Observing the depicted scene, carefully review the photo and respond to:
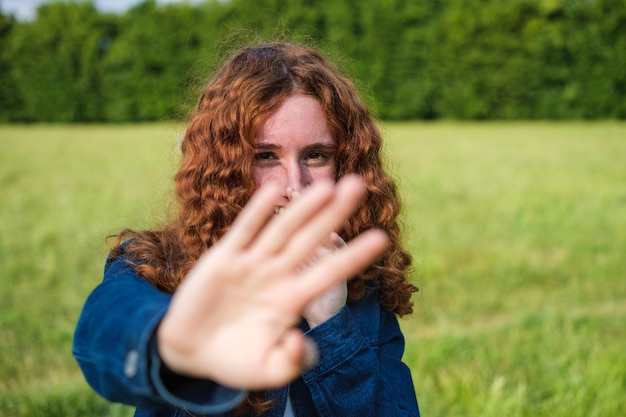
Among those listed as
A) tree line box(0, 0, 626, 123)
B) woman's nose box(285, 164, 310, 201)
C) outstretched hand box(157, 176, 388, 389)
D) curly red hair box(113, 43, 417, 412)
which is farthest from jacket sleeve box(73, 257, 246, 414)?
tree line box(0, 0, 626, 123)

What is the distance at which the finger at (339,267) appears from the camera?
73cm

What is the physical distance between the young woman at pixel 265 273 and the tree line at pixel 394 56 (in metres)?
27.0

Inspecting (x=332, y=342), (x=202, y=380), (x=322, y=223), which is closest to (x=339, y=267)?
(x=322, y=223)

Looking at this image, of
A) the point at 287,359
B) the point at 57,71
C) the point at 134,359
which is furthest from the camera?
the point at 57,71

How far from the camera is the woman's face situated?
1.48 meters

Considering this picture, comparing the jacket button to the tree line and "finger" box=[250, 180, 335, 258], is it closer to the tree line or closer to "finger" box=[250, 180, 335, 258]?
"finger" box=[250, 180, 335, 258]

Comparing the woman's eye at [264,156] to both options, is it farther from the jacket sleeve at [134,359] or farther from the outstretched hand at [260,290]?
the outstretched hand at [260,290]

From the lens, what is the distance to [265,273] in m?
0.78

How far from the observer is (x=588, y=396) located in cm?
305

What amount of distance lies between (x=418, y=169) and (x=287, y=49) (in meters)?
11.1

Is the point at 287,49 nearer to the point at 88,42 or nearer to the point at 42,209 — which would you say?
the point at 42,209

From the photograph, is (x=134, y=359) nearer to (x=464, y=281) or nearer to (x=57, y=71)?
(x=464, y=281)

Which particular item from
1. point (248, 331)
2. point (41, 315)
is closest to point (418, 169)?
point (41, 315)

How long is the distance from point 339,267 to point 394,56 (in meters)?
32.2
